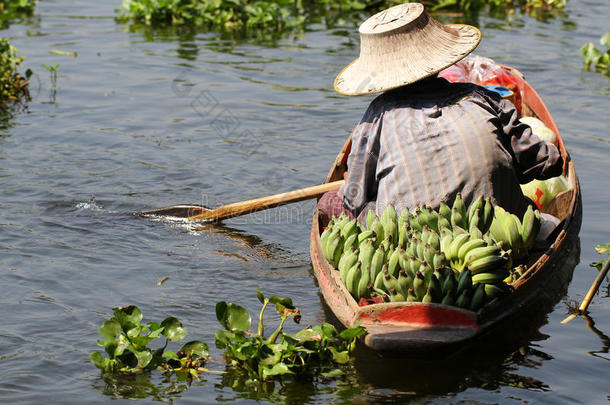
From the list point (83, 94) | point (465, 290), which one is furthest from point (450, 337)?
point (83, 94)

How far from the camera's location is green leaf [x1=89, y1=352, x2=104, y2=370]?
146 inches

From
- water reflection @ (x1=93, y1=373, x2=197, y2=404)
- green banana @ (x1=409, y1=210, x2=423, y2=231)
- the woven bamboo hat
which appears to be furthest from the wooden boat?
the woven bamboo hat

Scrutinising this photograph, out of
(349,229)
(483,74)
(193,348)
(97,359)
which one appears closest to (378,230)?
(349,229)

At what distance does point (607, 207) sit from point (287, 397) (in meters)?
3.55

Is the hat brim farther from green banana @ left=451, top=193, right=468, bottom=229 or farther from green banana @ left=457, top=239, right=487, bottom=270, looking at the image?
green banana @ left=457, top=239, right=487, bottom=270

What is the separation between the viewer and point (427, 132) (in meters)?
4.12

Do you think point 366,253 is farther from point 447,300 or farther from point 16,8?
point 16,8

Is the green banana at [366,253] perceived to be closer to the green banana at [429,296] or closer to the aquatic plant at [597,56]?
the green banana at [429,296]

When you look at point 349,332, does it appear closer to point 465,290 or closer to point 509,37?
point 465,290

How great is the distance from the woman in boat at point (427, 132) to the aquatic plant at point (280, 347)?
34.4 inches

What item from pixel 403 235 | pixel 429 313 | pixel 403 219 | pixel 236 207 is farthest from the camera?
pixel 236 207

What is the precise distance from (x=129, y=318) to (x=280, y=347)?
722 mm

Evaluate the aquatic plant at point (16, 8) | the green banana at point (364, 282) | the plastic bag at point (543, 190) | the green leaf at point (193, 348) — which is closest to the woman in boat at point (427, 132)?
the green banana at point (364, 282)

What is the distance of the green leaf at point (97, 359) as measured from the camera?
371 centimetres
